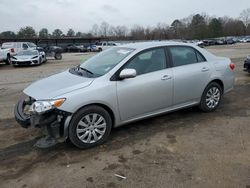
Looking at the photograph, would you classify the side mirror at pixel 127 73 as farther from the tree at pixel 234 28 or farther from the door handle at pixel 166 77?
the tree at pixel 234 28

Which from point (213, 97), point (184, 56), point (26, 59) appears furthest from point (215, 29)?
point (184, 56)

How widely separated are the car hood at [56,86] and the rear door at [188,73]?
5.56 ft

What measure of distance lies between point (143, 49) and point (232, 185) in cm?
259

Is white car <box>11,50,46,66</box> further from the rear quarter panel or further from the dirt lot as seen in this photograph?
the rear quarter panel

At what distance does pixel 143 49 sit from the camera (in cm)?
443

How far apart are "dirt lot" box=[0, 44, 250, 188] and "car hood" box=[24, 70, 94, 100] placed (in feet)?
2.85

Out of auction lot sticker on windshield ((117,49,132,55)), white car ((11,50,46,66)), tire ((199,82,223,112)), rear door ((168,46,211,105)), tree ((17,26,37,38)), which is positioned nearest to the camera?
auction lot sticker on windshield ((117,49,132,55))

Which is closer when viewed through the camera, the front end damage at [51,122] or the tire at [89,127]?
the front end damage at [51,122]

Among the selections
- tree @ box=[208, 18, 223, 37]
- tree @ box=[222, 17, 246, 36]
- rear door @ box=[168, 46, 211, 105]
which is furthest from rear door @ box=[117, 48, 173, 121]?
tree @ box=[222, 17, 246, 36]

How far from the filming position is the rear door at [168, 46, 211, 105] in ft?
15.3

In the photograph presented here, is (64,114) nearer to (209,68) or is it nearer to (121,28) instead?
(209,68)

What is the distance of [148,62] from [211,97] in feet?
5.85

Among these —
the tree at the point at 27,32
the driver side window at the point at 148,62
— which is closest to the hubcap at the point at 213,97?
the driver side window at the point at 148,62

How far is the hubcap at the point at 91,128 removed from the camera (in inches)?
148
